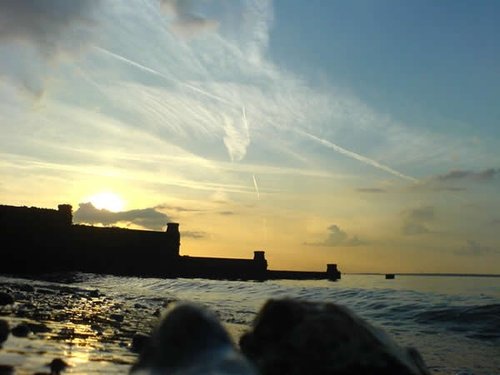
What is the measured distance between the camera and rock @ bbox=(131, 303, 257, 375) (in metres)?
2.55

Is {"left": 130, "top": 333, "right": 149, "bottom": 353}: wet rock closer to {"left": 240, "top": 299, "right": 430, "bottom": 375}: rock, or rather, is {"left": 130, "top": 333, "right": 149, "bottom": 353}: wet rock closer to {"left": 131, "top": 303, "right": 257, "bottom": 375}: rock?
{"left": 240, "top": 299, "right": 430, "bottom": 375}: rock

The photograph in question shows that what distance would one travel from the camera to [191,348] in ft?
9.20

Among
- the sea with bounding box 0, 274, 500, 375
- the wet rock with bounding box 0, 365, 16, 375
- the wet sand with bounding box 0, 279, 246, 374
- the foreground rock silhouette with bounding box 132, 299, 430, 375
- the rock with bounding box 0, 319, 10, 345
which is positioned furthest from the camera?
the rock with bounding box 0, 319, 10, 345

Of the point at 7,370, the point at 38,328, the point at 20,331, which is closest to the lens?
the point at 7,370

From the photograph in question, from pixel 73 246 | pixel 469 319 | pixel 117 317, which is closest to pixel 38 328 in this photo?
pixel 117 317

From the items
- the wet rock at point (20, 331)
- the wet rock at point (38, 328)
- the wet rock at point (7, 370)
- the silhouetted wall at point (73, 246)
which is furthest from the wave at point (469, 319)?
the silhouetted wall at point (73, 246)

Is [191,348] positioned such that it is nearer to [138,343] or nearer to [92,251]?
[138,343]

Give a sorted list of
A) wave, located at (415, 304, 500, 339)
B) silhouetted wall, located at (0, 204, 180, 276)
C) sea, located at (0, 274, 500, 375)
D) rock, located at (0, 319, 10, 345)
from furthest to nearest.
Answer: silhouetted wall, located at (0, 204, 180, 276)
wave, located at (415, 304, 500, 339)
rock, located at (0, 319, 10, 345)
sea, located at (0, 274, 500, 375)

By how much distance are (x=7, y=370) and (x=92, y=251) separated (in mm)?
38789

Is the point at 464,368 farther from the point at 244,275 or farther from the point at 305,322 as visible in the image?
the point at 244,275

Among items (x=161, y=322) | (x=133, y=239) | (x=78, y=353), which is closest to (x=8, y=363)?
(x=78, y=353)

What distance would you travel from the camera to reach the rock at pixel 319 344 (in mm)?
3279

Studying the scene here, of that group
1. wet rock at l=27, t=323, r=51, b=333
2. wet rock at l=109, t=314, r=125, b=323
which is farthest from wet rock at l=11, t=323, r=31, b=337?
wet rock at l=109, t=314, r=125, b=323

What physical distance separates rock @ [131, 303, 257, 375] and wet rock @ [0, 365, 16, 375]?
1440 mm
